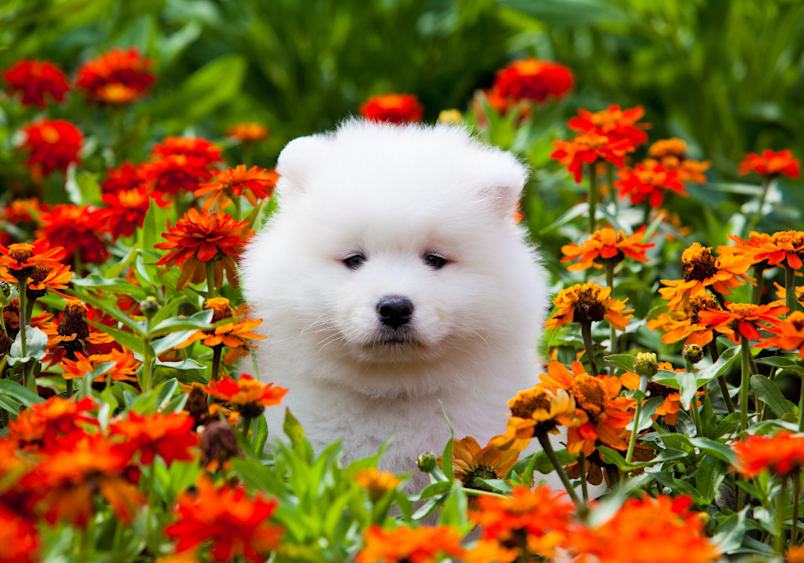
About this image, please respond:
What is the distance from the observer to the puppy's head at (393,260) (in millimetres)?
2312

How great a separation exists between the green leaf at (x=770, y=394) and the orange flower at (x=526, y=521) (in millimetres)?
870

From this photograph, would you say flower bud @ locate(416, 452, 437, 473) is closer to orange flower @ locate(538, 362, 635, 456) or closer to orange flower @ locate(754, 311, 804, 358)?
orange flower @ locate(538, 362, 635, 456)

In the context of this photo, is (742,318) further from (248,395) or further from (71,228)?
(71,228)

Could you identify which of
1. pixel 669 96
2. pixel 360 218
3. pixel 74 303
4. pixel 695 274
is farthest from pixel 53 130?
pixel 669 96

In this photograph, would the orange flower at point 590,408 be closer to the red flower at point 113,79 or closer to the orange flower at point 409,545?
the orange flower at point 409,545

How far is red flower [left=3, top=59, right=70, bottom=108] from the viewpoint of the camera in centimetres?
424

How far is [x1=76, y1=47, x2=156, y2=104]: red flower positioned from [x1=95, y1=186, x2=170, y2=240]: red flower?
1.52m

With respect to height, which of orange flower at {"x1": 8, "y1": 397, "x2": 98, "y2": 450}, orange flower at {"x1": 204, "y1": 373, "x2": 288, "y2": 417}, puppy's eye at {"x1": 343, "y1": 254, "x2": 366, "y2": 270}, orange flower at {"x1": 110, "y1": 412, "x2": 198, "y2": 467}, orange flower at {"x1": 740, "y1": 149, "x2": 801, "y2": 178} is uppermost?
orange flower at {"x1": 110, "y1": 412, "x2": 198, "y2": 467}

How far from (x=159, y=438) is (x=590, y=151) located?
213cm

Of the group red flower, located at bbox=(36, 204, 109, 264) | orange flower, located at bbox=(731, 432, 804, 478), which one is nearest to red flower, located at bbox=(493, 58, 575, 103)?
red flower, located at bbox=(36, 204, 109, 264)

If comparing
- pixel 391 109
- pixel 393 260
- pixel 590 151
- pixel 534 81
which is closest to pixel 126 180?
pixel 391 109

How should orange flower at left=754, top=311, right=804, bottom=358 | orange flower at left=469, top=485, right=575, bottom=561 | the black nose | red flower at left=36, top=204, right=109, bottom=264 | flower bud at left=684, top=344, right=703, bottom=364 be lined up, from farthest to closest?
1. red flower at left=36, top=204, right=109, bottom=264
2. the black nose
3. flower bud at left=684, top=344, right=703, bottom=364
4. orange flower at left=754, top=311, right=804, bottom=358
5. orange flower at left=469, top=485, right=575, bottom=561

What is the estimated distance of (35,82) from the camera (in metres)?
4.28

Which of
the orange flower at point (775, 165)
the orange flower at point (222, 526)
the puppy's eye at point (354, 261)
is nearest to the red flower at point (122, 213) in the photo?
the puppy's eye at point (354, 261)
